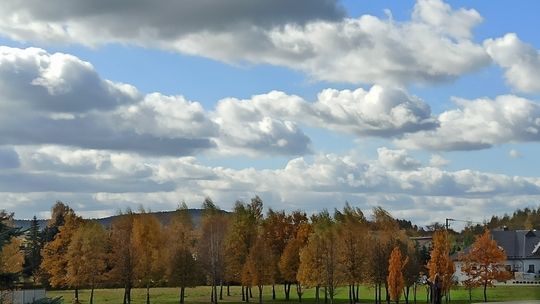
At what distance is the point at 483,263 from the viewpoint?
311 ft

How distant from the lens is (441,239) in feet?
258

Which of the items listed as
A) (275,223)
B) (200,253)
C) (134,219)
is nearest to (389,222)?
(275,223)

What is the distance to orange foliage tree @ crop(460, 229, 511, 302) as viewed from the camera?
94188mm

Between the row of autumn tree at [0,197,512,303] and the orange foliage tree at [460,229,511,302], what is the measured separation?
7292mm

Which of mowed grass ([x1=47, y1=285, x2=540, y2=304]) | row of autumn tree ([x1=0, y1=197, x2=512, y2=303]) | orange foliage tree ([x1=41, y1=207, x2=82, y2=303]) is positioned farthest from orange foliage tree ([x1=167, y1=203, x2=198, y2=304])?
orange foliage tree ([x1=41, y1=207, x2=82, y2=303])

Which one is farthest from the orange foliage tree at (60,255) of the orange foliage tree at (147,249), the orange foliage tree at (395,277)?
the orange foliage tree at (395,277)

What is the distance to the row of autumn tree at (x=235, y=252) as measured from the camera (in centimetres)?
8694

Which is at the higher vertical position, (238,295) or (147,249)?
(147,249)

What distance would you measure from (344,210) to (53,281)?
114ft

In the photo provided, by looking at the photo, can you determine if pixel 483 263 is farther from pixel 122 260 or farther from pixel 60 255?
pixel 60 255

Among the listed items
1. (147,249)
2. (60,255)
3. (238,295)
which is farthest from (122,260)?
(238,295)

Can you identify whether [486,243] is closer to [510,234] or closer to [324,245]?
[324,245]

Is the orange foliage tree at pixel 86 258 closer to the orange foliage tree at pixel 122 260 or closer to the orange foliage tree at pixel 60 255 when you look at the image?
the orange foliage tree at pixel 122 260

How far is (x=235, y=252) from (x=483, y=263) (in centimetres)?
2783
